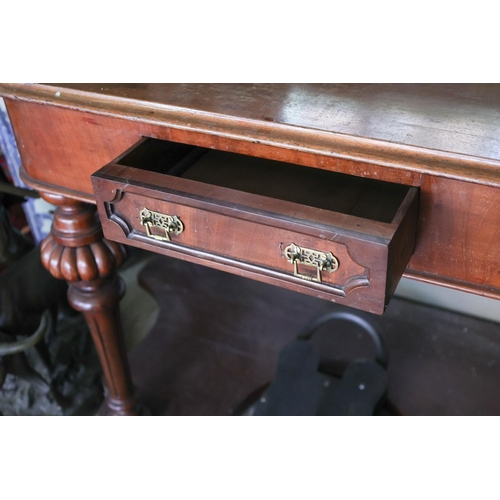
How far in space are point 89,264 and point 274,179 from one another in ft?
1.06

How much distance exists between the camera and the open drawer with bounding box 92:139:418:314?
54 cm

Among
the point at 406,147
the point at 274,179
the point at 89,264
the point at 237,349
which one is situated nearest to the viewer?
the point at 406,147

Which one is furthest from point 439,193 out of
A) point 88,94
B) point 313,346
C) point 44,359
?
point 44,359

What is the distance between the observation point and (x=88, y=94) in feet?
2.19

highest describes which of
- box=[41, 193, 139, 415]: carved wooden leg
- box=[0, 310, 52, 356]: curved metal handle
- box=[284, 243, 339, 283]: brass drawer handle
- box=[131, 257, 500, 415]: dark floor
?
box=[284, 243, 339, 283]: brass drawer handle

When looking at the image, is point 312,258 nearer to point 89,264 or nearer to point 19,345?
point 89,264

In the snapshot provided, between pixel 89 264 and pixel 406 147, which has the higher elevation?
pixel 406 147

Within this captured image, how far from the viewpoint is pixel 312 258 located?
1.85ft

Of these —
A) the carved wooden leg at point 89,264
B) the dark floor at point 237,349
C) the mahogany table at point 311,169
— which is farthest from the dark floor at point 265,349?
the mahogany table at point 311,169

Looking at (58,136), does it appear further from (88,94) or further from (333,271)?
(333,271)

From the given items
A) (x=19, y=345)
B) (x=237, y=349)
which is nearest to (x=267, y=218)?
(x=19, y=345)

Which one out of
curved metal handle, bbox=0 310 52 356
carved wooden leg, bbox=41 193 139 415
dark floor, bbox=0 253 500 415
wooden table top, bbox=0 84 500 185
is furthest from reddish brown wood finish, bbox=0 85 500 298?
dark floor, bbox=0 253 500 415

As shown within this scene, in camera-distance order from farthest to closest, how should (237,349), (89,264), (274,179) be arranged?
(237,349), (89,264), (274,179)

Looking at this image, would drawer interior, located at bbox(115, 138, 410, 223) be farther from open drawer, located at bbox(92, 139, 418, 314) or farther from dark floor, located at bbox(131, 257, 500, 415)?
dark floor, located at bbox(131, 257, 500, 415)
